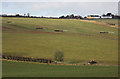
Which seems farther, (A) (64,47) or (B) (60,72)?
(A) (64,47)

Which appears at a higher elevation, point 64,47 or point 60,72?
point 64,47

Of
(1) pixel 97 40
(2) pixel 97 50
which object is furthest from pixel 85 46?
(1) pixel 97 40

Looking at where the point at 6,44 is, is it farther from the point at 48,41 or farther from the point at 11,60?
the point at 11,60

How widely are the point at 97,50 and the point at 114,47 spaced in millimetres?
5772

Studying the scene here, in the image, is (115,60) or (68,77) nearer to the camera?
(68,77)

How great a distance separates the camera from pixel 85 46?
66188 millimetres

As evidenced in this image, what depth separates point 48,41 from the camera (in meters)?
70.3

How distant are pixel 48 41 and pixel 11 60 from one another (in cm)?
2613

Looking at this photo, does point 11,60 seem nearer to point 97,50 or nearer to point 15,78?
point 15,78

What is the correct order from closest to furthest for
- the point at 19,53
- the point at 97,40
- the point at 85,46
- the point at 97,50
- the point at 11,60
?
the point at 11,60, the point at 19,53, the point at 97,50, the point at 85,46, the point at 97,40

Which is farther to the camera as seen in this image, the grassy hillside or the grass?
the grassy hillside

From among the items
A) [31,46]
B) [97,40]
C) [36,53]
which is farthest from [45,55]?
[97,40]

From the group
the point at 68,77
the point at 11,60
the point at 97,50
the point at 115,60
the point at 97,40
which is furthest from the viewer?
the point at 97,40

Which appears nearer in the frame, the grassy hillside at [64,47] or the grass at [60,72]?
the grass at [60,72]
